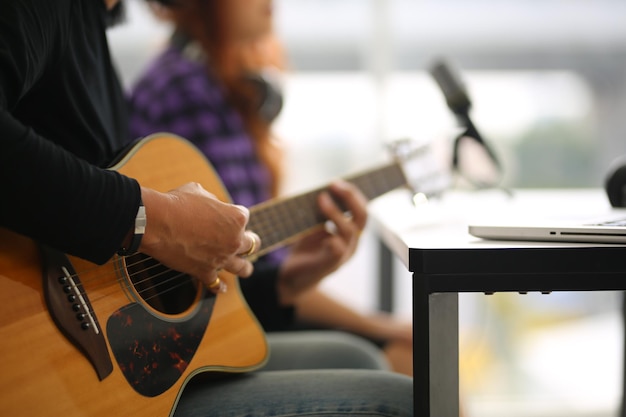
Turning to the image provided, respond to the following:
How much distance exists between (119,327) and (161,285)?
0.10m

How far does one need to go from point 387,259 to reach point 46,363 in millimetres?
1754

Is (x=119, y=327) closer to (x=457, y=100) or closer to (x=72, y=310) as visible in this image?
(x=72, y=310)

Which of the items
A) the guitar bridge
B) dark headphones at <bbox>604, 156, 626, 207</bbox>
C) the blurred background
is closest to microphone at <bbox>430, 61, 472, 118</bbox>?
dark headphones at <bbox>604, 156, 626, 207</bbox>

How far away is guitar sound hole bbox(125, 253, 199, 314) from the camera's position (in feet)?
2.54

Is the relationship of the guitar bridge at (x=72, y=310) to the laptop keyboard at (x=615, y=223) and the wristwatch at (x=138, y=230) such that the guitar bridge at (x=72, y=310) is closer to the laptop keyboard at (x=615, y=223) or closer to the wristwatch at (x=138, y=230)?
the wristwatch at (x=138, y=230)

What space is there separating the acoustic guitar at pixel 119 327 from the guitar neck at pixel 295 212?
0.10 metres

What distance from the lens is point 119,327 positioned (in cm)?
72

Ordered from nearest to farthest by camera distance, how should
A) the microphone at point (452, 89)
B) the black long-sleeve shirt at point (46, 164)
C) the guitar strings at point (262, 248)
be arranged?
the black long-sleeve shirt at point (46, 164)
the guitar strings at point (262, 248)
the microphone at point (452, 89)

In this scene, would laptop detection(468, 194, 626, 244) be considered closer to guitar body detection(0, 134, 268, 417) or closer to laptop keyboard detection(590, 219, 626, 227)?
laptop keyboard detection(590, 219, 626, 227)

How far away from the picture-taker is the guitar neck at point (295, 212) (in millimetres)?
998

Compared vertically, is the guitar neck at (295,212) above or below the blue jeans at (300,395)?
above

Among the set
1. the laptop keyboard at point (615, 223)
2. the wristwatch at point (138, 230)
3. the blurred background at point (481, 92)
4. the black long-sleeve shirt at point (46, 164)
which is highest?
the black long-sleeve shirt at point (46, 164)

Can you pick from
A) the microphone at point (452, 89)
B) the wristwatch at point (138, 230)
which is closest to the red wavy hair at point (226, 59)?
the microphone at point (452, 89)

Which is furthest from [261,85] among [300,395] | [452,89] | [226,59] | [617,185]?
[300,395]
